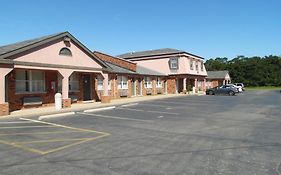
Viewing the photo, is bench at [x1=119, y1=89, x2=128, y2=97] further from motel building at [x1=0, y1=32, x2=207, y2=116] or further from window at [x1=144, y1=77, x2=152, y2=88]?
window at [x1=144, y1=77, x2=152, y2=88]

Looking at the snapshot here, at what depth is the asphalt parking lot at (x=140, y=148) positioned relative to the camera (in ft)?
21.3

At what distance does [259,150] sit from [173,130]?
3.88 metres

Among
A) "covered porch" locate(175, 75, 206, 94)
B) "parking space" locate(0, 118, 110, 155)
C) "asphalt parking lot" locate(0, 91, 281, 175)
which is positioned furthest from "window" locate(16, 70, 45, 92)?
"covered porch" locate(175, 75, 206, 94)

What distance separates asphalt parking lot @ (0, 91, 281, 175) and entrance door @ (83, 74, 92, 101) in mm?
12226

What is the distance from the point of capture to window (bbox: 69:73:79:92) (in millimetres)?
23484

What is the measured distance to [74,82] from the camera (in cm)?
2384

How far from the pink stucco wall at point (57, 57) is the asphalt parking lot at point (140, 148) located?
6.21m

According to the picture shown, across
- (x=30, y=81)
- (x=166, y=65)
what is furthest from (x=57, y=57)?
(x=166, y=65)

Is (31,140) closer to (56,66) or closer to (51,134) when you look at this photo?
(51,134)

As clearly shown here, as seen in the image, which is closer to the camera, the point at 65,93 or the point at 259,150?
the point at 259,150

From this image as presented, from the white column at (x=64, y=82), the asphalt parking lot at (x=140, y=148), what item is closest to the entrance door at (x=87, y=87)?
the white column at (x=64, y=82)

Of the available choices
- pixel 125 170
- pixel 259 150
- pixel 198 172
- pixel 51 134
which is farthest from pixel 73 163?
pixel 259 150

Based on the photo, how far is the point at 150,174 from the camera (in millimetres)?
6062

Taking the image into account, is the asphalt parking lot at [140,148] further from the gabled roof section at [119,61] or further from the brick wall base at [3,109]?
the gabled roof section at [119,61]
